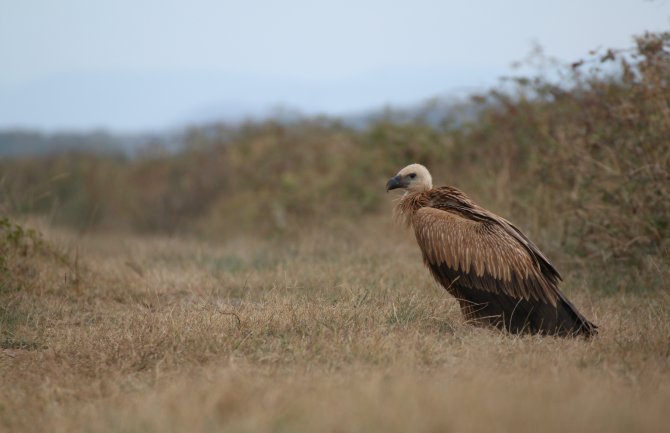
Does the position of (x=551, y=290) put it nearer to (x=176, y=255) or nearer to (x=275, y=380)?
(x=275, y=380)

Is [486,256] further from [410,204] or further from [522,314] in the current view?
[410,204]

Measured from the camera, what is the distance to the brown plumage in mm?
5855

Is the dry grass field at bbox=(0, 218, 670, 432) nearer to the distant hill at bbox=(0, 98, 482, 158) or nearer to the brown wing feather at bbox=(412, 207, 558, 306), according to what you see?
the brown wing feather at bbox=(412, 207, 558, 306)

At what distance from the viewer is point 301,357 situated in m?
5.03

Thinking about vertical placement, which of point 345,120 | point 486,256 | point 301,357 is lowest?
point 301,357

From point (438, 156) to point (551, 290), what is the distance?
8353mm

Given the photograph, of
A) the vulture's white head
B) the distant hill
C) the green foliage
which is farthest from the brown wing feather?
the distant hill

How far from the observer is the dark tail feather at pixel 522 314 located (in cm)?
575

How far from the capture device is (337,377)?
4.58 meters

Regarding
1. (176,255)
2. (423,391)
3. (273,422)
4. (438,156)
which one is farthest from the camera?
(438,156)

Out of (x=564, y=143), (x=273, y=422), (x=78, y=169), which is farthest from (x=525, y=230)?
(x=78, y=169)

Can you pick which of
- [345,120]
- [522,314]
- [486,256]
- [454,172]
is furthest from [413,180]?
[345,120]

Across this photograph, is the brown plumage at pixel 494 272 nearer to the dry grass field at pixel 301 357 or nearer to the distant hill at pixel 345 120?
the dry grass field at pixel 301 357

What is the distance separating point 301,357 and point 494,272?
1.82 m
